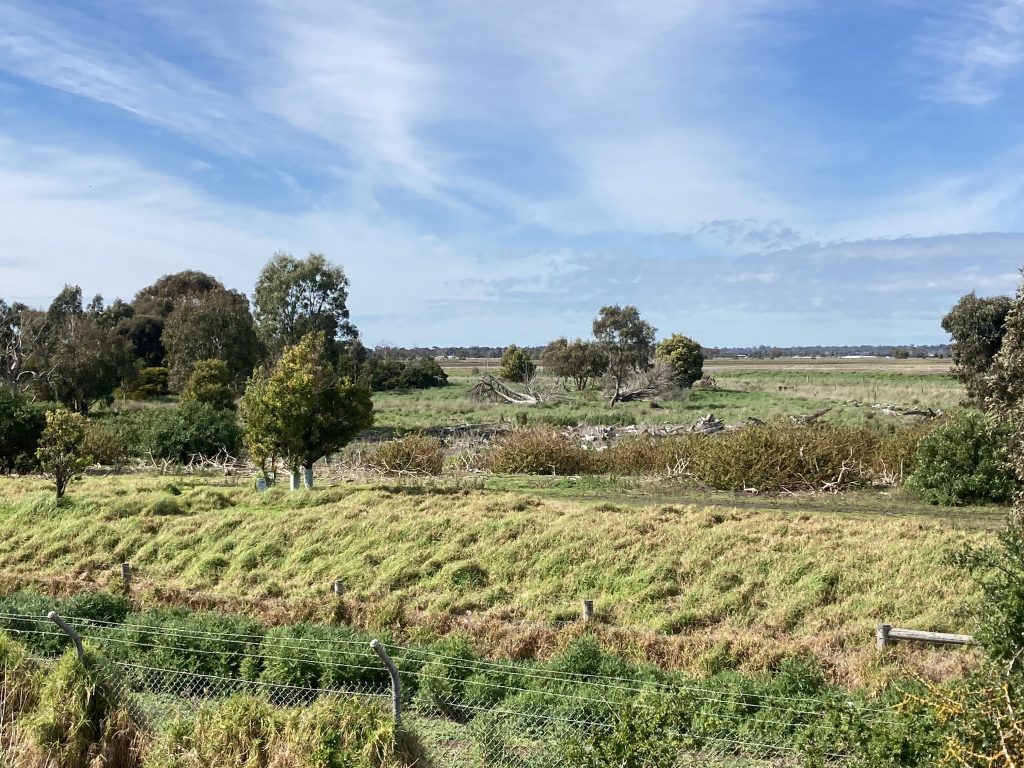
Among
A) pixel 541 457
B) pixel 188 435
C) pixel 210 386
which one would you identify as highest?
pixel 210 386

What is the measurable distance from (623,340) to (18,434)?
31991 mm

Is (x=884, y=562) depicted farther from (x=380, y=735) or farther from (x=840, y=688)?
(x=380, y=735)

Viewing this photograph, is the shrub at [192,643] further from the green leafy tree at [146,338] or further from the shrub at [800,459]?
the green leafy tree at [146,338]

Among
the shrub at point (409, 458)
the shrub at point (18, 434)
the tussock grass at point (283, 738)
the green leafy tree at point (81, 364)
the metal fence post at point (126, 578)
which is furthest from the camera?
the green leafy tree at point (81, 364)

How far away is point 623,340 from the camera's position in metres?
49.8

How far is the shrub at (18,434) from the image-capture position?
2695 centimetres

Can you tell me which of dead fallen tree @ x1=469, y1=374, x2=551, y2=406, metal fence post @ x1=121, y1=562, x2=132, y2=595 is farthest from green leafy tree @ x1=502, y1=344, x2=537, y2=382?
metal fence post @ x1=121, y1=562, x2=132, y2=595

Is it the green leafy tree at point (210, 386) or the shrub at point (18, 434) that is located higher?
the green leafy tree at point (210, 386)

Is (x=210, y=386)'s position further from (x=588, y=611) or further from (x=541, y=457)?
(x=588, y=611)

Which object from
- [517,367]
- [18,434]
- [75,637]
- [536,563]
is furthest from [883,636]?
[517,367]

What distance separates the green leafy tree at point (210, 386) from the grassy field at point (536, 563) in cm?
1718

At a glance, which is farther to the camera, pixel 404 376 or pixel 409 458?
pixel 404 376

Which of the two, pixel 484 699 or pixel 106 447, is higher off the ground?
pixel 106 447

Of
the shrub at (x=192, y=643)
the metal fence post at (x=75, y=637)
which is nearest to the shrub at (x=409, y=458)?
the shrub at (x=192, y=643)
